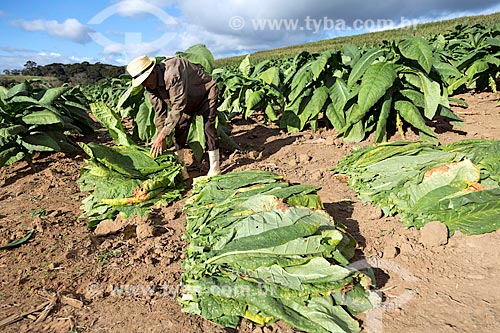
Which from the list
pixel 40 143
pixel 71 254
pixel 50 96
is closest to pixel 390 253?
pixel 71 254

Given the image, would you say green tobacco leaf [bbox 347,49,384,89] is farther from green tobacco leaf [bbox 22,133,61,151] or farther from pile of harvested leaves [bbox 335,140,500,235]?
green tobacco leaf [bbox 22,133,61,151]

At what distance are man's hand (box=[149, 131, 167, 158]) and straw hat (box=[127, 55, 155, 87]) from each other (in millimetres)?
525

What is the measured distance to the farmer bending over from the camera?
326 cm

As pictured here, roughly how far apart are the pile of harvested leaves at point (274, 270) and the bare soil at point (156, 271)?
0.09m

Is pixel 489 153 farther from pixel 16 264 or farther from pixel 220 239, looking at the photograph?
pixel 16 264

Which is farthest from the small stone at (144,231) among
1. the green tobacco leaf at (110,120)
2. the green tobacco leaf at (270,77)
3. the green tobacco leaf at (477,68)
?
the green tobacco leaf at (477,68)

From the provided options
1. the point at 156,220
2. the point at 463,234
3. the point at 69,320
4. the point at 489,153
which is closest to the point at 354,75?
the point at 489,153

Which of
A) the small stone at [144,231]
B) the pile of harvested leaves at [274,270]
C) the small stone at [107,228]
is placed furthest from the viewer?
the small stone at [107,228]

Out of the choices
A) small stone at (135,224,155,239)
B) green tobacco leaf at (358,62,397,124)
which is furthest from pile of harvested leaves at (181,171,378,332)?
green tobacco leaf at (358,62,397,124)

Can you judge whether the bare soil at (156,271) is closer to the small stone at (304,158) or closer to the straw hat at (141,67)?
the small stone at (304,158)

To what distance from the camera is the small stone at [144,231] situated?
276 cm

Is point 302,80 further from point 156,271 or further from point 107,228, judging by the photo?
point 156,271

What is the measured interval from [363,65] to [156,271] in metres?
3.06

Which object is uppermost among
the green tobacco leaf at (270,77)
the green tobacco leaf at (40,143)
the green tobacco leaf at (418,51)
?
the green tobacco leaf at (418,51)
